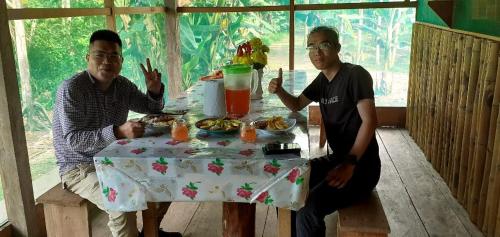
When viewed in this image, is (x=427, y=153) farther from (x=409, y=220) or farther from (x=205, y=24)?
(x=205, y=24)

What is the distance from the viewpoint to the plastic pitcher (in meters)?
1.89

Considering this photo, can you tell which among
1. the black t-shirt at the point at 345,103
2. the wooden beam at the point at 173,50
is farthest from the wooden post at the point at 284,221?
the wooden beam at the point at 173,50

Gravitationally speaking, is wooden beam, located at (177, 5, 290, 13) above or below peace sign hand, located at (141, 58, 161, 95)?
above

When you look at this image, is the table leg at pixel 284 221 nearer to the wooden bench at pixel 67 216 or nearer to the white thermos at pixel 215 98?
the white thermos at pixel 215 98

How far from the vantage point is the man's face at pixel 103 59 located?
6.38ft

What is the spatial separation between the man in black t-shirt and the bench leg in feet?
3.01

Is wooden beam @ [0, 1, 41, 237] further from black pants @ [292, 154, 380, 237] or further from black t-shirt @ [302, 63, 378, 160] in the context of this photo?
black t-shirt @ [302, 63, 378, 160]

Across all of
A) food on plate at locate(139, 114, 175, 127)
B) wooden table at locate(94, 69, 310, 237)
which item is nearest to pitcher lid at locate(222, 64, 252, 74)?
food on plate at locate(139, 114, 175, 127)

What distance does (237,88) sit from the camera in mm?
1938

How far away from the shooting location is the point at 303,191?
1449 millimetres

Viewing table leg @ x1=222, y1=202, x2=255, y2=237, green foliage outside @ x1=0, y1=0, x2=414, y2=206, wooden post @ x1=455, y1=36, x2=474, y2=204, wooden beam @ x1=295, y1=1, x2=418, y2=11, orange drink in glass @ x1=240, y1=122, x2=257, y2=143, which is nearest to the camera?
orange drink in glass @ x1=240, y1=122, x2=257, y2=143

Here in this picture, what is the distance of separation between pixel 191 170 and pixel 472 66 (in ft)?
6.41

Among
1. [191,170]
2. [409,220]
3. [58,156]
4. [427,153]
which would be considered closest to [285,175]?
[191,170]

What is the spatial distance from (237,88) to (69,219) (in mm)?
930
